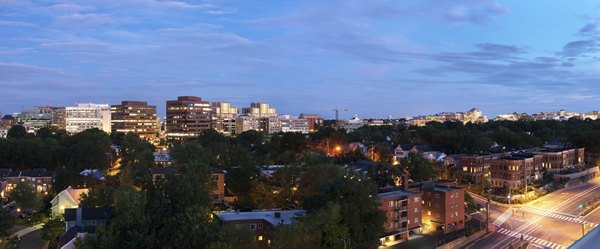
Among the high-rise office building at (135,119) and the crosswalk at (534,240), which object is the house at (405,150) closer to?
the crosswalk at (534,240)

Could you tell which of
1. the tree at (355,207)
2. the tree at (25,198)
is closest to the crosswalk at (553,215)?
the tree at (355,207)

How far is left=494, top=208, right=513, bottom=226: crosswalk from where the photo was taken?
2504 centimetres

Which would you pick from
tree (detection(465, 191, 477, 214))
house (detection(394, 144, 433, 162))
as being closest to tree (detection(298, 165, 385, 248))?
tree (detection(465, 191, 477, 214))

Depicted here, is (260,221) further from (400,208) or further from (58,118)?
(58,118)

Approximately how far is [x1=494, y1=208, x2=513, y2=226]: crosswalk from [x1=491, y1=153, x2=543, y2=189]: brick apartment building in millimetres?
6280

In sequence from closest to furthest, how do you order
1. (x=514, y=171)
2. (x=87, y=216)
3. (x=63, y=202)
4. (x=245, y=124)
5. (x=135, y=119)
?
(x=87, y=216) < (x=63, y=202) < (x=514, y=171) < (x=135, y=119) < (x=245, y=124)

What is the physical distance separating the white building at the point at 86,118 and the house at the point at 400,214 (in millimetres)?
81204

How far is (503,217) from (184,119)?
234 feet

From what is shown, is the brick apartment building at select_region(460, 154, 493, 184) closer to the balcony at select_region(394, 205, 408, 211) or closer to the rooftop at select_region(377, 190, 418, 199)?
the rooftop at select_region(377, 190, 418, 199)

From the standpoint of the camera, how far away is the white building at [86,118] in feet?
296

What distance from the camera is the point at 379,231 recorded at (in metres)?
18.3

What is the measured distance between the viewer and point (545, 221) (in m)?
25.1

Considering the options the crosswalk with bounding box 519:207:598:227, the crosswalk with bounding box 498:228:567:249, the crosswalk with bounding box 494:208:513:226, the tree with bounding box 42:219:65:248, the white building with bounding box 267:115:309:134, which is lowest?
the crosswalk with bounding box 498:228:567:249

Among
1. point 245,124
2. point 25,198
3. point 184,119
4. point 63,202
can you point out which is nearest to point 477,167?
point 63,202
